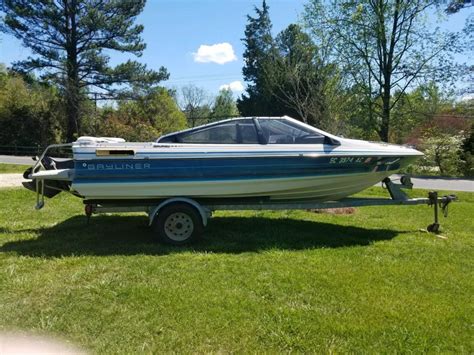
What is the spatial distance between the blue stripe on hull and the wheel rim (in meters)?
0.52

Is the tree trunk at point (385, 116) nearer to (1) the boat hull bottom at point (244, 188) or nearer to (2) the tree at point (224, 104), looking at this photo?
(1) the boat hull bottom at point (244, 188)

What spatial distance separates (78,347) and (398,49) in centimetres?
2361

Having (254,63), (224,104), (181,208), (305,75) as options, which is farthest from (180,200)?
(224,104)

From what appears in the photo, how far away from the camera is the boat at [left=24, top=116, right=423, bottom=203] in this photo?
6004mm

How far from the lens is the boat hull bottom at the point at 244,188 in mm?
6055

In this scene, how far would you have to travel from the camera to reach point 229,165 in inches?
244

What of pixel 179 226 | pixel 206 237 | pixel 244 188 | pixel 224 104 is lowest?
pixel 206 237

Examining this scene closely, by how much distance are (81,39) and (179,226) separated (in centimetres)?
2582

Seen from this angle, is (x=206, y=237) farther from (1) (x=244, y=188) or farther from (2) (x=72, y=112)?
(2) (x=72, y=112)

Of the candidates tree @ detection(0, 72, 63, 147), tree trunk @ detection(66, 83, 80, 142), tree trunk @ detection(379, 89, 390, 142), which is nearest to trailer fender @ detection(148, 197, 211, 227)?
tree trunk @ detection(379, 89, 390, 142)

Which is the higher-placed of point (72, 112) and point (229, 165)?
point (72, 112)

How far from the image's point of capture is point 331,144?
6.52 m

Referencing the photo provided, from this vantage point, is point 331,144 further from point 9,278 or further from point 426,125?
point 426,125

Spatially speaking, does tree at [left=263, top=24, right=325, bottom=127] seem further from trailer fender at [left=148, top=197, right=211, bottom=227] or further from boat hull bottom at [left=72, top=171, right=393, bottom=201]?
trailer fender at [left=148, top=197, right=211, bottom=227]
